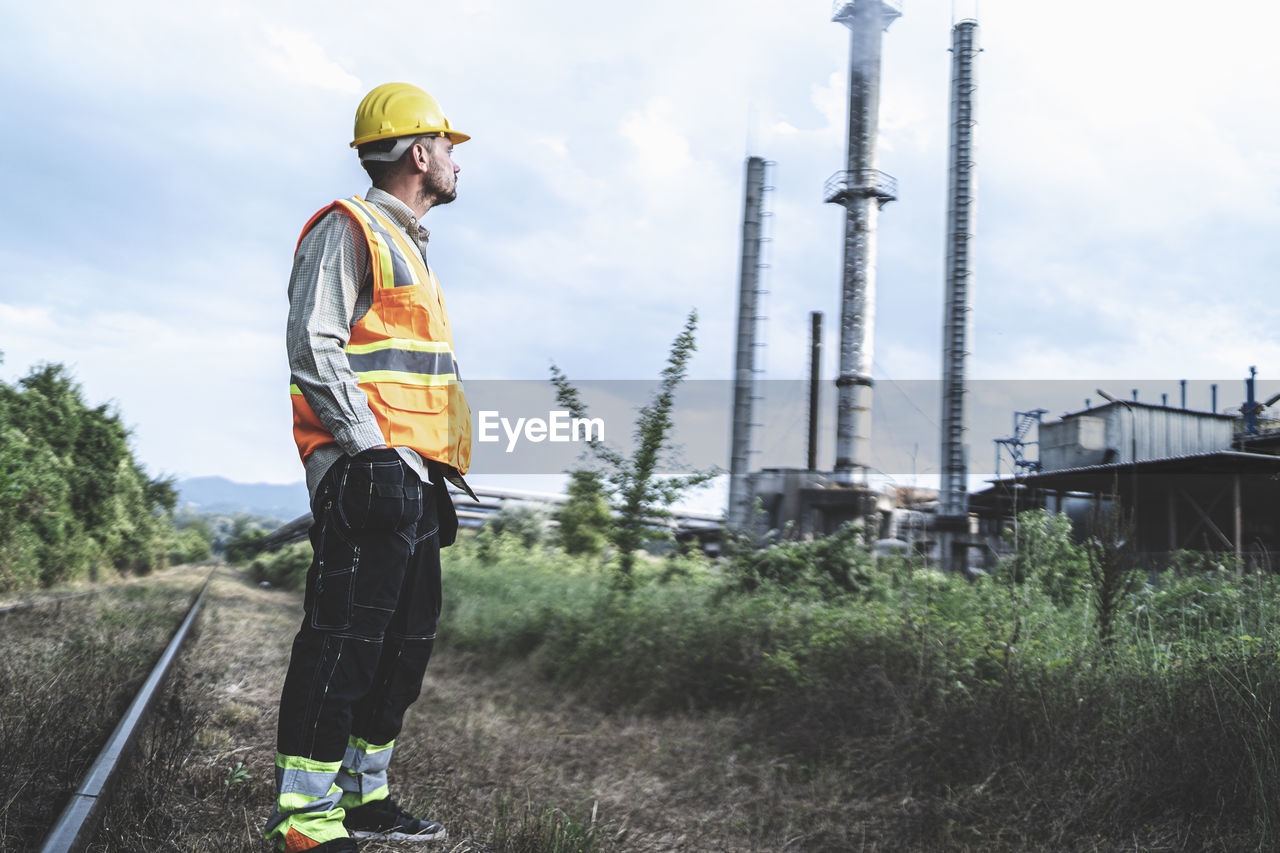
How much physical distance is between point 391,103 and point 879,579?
587 cm

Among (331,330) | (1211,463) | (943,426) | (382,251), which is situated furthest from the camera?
(943,426)

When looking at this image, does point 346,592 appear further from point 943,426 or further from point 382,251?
point 943,426

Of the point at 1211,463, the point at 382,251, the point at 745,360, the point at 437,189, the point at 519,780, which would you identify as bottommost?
the point at 519,780

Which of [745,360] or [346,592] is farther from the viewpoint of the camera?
[745,360]

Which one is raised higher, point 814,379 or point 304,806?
point 814,379

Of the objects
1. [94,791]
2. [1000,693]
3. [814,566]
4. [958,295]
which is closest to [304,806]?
[94,791]

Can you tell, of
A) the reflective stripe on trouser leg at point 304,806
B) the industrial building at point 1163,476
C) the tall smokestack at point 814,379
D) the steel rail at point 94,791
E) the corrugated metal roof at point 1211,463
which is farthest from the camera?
the tall smokestack at point 814,379

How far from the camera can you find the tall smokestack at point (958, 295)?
20609mm

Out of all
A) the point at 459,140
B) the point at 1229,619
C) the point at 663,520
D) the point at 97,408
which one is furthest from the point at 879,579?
the point at 97,408

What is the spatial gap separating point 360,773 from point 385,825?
176 millimetres

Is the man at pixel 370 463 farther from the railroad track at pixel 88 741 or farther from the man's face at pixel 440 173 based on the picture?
the railroad track at pixel 88 741

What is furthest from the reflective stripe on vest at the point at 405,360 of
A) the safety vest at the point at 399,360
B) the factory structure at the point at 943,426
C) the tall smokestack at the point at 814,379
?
the tall smokestack at the point at 814,379

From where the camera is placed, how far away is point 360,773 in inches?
99.7

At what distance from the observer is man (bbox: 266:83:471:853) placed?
2.19 m
